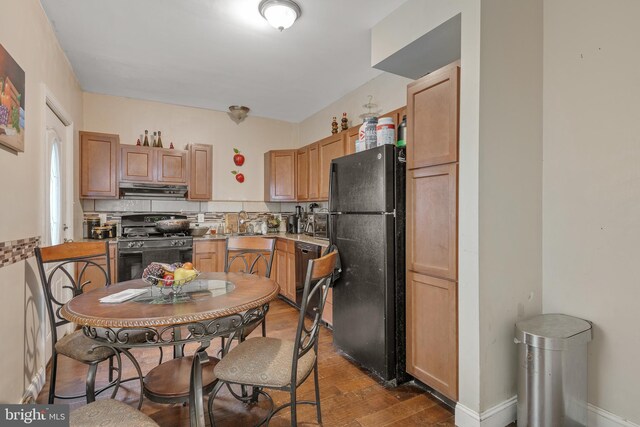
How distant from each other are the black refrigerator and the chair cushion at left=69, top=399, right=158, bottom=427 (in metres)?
1.53

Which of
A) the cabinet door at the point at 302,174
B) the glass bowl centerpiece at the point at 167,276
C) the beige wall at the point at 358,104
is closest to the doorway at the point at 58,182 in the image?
the glass bowl centerpiece at the point at 167,276

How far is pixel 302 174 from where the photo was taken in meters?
4.55

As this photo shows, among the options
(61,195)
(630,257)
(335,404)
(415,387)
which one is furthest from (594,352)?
(61,195)

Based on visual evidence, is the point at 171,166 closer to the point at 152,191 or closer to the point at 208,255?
the point at 152,191

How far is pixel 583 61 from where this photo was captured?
5.90 feet

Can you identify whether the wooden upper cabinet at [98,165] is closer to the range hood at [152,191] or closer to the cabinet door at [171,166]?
the range hood at [152,191]

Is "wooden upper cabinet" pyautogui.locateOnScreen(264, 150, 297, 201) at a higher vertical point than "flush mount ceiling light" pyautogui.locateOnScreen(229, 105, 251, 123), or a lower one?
lower

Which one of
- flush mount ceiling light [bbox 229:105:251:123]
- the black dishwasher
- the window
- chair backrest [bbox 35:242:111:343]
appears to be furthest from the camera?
flush mount ceiling light [bbox 229:105:251:123]

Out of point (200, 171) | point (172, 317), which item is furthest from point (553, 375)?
point (200, 171)

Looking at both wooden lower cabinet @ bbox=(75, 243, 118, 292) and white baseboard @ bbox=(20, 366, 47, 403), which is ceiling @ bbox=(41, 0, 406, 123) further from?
white baseboard @ bbox=(20, 366, 47, 403)

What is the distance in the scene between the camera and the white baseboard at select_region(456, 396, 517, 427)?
5.56ft

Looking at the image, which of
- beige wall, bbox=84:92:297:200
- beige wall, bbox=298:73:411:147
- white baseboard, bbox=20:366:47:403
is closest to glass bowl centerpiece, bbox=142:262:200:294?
white baseboard, bbox=20:366:47:403

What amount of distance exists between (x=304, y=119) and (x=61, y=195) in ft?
11.2

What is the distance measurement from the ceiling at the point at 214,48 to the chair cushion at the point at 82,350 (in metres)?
2.31
